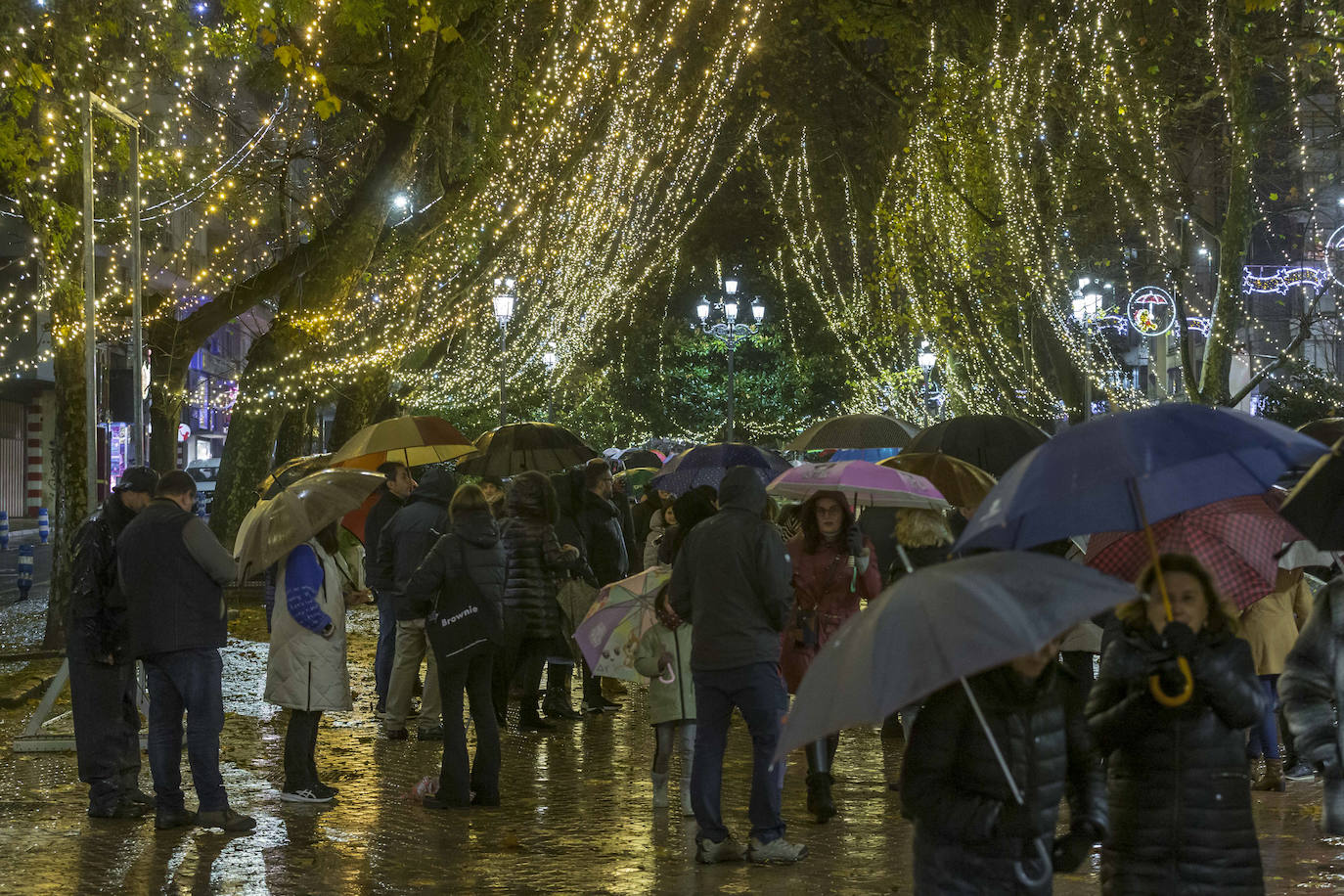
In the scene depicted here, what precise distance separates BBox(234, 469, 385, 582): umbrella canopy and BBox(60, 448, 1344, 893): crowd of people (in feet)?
0.71

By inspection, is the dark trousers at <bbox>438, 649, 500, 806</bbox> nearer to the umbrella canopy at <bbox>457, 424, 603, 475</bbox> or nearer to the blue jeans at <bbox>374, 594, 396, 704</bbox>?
the blue jeans at <bbox>374, 594, 396, 704</bbox>

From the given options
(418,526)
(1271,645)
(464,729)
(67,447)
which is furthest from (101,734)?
(67,447)

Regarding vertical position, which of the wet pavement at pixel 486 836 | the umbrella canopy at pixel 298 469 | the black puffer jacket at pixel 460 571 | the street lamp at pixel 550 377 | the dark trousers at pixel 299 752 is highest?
the street lamp at pixel 550 377

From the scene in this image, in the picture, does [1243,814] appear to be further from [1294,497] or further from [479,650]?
[479,650]

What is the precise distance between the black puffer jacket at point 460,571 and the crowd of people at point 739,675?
13 millimetres

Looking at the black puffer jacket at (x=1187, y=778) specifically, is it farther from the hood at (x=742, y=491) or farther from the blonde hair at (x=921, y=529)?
the blonde hair at (x=921, y=529)

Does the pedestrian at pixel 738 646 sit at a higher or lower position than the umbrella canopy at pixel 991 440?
lower

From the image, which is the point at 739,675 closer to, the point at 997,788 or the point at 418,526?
the point at 997,788

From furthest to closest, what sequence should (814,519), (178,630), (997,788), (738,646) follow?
(814,519) < (178,630) < (738,646) < (997,788)

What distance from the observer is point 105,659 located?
342 inches

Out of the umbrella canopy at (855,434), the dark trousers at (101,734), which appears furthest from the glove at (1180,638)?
the umbrella canopy at (855,434)

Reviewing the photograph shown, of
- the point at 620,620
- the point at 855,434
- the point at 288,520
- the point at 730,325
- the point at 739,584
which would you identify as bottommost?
the point at 620,620

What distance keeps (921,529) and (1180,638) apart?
4365 millimetres

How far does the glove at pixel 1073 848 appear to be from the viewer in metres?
4.40
